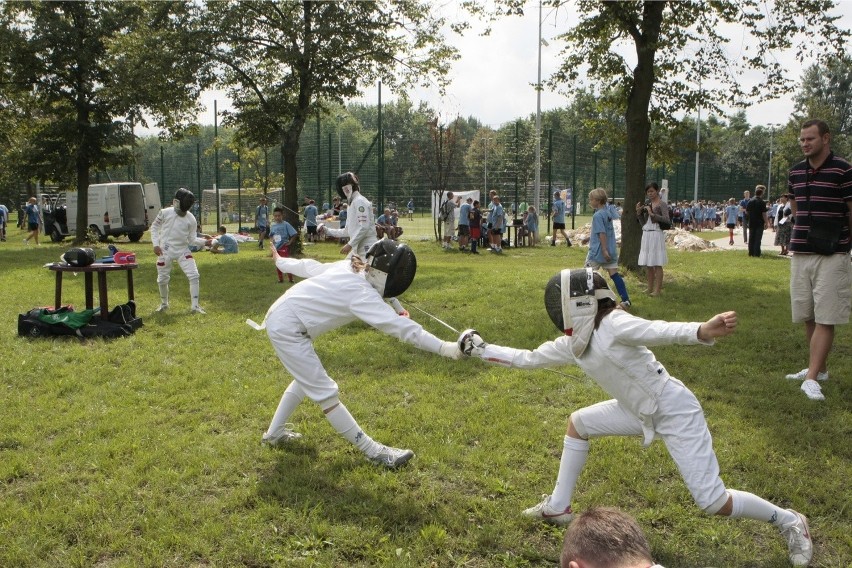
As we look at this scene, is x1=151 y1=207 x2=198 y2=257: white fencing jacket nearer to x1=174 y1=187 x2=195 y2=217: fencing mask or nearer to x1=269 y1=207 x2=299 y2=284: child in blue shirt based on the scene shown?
x1=174 y1=187 x2=195 y2=217: fencing mask

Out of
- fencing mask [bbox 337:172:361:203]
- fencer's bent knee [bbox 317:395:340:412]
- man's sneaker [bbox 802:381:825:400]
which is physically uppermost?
fencing mask [bbox 337:172:361:203]

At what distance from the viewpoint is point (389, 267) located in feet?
15.5

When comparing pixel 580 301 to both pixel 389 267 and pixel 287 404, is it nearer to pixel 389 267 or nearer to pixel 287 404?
pixel 389 267

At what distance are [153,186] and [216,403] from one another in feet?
82.2

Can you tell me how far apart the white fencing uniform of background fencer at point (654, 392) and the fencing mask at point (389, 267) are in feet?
4.54

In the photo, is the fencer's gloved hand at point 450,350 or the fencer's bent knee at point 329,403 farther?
the fencer's bent knee at point 329,403

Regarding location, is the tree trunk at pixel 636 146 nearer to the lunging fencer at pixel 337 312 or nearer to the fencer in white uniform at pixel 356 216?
the fencer in white uniform at pixel 356 216

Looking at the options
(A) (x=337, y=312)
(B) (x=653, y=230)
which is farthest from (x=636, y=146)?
(A) (x=337, y=312)

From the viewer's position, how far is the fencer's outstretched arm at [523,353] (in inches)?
154

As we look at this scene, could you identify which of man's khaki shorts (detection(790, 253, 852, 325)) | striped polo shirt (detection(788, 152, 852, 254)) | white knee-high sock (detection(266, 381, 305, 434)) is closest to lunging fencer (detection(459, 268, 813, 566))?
white knee-high sock (detection(266, 381, 305, 434))

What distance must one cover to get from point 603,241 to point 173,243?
7102mm

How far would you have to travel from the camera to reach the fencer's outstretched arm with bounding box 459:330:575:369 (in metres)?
3.90

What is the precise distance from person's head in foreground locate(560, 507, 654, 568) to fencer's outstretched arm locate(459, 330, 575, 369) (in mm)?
1985

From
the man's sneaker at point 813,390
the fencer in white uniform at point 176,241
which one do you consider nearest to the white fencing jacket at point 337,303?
the man's sneaker at point 813,390
